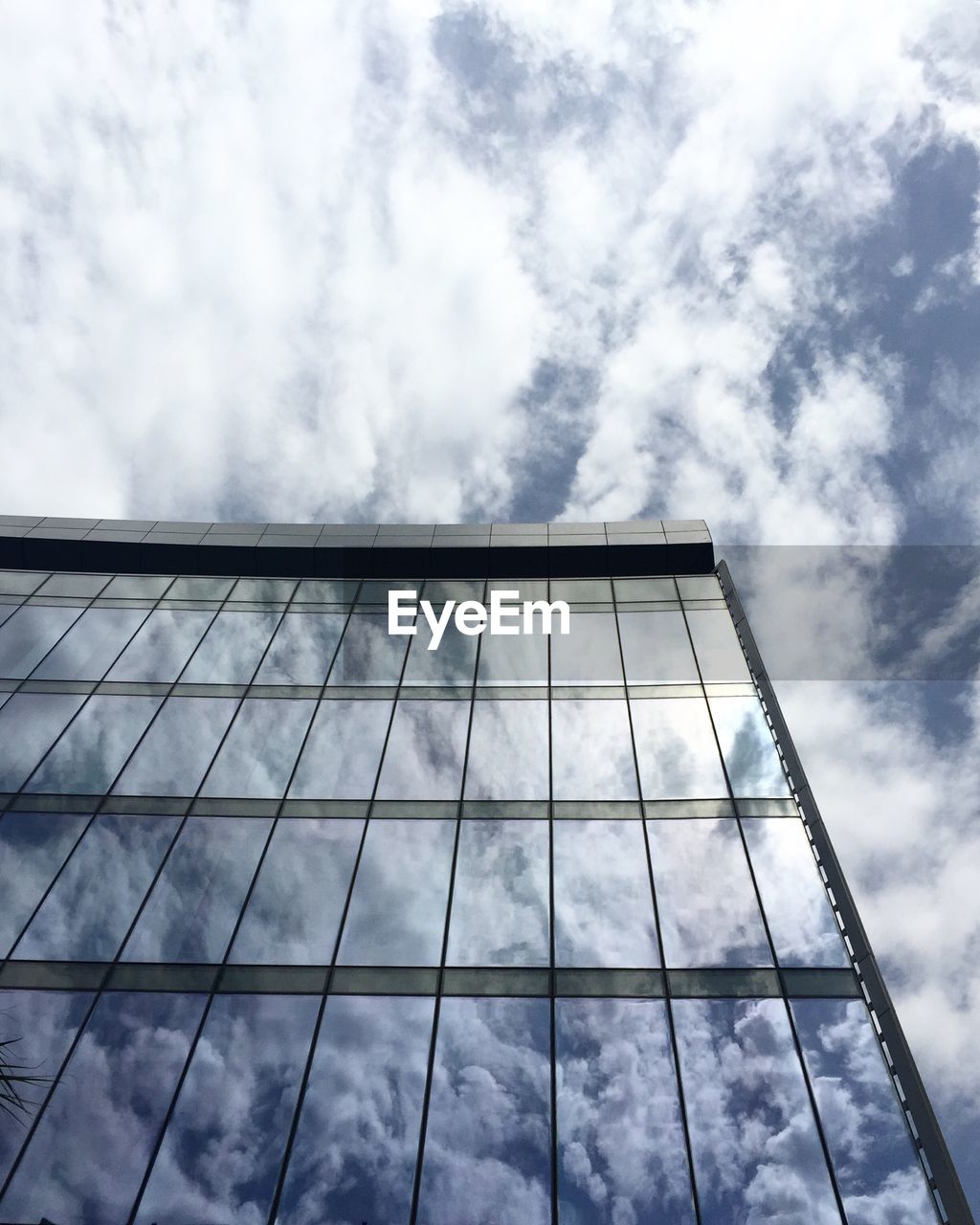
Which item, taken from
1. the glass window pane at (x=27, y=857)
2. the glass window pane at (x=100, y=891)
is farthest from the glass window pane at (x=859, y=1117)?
the glass window pane at (x=27, y=857)

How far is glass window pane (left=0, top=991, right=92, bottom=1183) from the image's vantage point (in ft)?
41.8

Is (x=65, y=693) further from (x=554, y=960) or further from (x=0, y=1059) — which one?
(x=554, y=960)

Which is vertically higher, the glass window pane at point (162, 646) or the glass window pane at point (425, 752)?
the glass window pane at point (425, 752)

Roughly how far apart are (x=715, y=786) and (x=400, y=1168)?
8798mm

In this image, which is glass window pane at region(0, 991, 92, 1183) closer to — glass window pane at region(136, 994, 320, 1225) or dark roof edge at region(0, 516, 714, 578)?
glass window pane at region(136, 994, 320, 1225)

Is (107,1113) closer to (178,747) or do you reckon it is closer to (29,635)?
(178,747)

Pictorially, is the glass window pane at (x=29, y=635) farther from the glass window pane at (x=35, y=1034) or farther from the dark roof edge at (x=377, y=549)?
the glass window pane at (x=35, y=1034)

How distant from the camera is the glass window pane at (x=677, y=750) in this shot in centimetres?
1753

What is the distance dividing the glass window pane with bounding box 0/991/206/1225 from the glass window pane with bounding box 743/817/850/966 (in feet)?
30.2

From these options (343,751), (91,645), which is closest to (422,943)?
(343,751)

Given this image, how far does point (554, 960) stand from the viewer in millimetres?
14430

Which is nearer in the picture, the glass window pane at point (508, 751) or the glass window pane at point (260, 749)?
the glass window pane at point (508, 751)

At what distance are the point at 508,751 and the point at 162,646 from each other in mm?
9476

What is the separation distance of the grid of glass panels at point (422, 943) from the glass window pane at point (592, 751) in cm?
7
